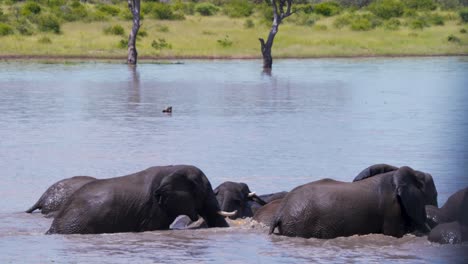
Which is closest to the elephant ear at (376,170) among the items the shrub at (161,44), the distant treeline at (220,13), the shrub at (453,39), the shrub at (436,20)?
the shrub at (161,44)

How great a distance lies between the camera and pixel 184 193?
29.1ft

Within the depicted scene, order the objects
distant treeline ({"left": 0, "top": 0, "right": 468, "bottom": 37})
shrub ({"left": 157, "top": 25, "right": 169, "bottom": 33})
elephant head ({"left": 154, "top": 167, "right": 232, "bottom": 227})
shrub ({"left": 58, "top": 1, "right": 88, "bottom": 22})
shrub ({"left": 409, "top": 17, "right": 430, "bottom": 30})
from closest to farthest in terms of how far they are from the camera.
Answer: elephant head ({"left": 154, "top": 167, "right": 232, "bottom": 227}) → shrub ({"left": 157, "top": 25, "right": 169, "bottom": 33}) → distant treeline ({"left": 0, "top": 0, "right": 468, "bottom": 37}) → shrub ({"left": 58, "top": 1, "right": 88, "bottom": 22}) → shrub ({"left": 409, "top": 17, "right": 430, "bottom": 30})

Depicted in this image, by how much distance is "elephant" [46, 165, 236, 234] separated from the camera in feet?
29.2

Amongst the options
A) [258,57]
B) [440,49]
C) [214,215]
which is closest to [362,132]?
[214,215]

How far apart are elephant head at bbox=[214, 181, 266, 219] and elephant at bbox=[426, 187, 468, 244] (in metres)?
1.70

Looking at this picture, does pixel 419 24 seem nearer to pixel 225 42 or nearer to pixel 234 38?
pixel 234 38

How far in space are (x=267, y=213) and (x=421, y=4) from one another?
171 feet

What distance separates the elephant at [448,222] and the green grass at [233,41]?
33413 mm

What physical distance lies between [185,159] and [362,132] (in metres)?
4.36

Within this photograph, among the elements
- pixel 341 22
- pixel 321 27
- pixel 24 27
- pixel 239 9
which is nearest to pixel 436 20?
pixel 341 22

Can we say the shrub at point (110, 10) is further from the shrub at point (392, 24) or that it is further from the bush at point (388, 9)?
the bush at point (388, 9)

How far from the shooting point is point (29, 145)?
51.3 ft

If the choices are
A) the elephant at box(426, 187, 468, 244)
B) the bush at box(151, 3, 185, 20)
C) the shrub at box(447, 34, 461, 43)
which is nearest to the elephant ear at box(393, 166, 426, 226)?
the elephant at box(426, 187, 468, 244)

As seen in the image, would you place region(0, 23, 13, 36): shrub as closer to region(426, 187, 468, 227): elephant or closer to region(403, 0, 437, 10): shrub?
region(403, 0, 437, 10): shrub
